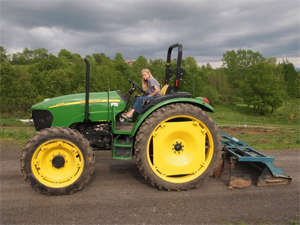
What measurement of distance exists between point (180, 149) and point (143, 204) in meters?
1.12

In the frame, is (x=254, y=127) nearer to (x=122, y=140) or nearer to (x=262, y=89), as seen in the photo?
(x=122, y=140)

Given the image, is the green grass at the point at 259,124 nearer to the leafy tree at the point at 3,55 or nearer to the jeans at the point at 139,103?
the jeans at the point at 139,103

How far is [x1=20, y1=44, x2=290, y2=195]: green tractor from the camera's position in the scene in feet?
12.0

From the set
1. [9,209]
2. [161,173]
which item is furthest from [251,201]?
[9,209]

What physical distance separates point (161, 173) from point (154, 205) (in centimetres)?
58

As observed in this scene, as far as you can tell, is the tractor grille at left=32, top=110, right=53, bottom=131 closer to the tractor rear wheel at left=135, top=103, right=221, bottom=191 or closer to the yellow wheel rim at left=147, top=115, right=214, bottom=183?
the tractor rear wheel at left=135, top=103, right=221, bottom=191

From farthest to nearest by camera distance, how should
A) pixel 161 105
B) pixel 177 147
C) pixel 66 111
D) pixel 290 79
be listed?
pixel 290 79 < pixel 66 111 < pixel 177 147 < pixel 161 105

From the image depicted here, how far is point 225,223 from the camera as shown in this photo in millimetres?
3051

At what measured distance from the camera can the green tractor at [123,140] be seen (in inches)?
143

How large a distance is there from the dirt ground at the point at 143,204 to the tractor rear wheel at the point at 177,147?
0.82ft

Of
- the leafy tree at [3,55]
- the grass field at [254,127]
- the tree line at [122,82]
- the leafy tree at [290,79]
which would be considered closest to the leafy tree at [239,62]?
the tree line at [122,82]

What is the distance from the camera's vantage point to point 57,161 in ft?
12.1

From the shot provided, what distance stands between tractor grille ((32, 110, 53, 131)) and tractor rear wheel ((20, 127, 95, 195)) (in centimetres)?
65

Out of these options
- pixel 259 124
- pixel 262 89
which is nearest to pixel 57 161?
pixel 259 124
